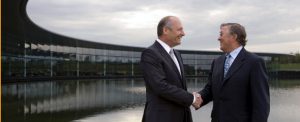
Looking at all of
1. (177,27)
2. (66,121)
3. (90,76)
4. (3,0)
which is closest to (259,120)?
(177,27)

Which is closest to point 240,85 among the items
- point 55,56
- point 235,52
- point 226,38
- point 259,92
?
point 259,92

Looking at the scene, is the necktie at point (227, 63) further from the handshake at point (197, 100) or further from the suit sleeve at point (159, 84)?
the suit sleeve at point (159, 84)

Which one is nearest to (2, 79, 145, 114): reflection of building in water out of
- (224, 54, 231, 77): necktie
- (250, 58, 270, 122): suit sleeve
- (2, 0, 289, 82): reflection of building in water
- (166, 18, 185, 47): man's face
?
(2, 0, 289, 82): reflection of building in water

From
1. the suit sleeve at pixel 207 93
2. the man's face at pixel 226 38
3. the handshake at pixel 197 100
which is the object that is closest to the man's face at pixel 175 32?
the man's face at pixel 226 38

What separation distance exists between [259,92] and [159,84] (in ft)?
2.55

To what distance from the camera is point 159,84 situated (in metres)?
4.12

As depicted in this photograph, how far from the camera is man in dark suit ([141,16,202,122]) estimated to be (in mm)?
4160

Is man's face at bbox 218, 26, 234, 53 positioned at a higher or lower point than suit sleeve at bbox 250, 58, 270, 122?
higher

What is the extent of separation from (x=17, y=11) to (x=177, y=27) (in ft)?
107

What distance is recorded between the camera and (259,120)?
4227 millimetres

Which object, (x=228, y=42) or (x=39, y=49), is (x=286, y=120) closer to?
(x=228, y=42)

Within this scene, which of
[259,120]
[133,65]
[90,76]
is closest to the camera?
[259,120]

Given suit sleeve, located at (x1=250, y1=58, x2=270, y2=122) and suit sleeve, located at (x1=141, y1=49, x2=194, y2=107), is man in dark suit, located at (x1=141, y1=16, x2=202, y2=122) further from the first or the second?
suit sleeve, located at (x1=250, y1=58, x2=270, y2=122)

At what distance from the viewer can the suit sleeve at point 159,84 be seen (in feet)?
13.5
